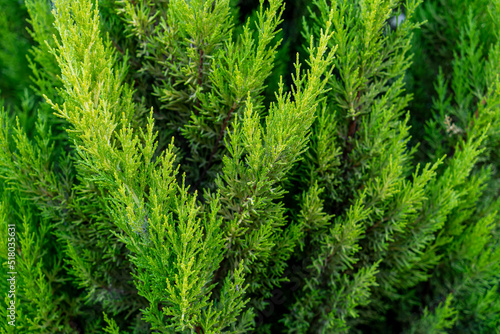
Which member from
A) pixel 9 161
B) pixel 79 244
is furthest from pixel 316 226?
pixel 9 161

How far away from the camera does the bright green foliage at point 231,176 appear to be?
1.97m

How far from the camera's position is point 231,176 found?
213cm

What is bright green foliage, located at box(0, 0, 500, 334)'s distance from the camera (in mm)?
1971

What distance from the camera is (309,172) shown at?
8.44 ft

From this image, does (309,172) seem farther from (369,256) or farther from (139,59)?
(139,59)

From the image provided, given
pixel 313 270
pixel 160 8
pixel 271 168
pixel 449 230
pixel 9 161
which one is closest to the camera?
pixel 271 168

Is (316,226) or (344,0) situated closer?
(344,0)

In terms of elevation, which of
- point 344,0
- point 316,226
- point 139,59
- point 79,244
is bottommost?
point 79,244

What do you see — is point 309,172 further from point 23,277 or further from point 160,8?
point 23,277

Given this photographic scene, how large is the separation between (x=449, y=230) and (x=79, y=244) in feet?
8.56

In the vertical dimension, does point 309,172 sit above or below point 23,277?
above

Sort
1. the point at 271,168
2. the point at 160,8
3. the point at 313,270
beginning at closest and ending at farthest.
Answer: the point at 271,168 < the point at 160,8 < the point at 313,270

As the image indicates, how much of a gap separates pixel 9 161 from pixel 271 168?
5.14ft

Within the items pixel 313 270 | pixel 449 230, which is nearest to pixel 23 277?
pixel 313 270
